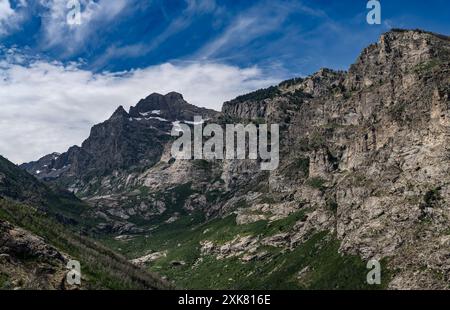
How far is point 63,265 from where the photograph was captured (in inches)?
7131

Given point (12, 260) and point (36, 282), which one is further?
point (12, 260)

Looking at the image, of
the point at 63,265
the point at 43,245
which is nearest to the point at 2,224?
the point at 43,245
